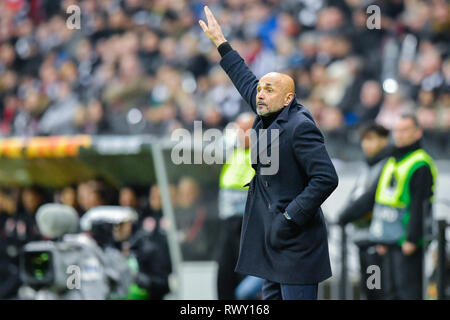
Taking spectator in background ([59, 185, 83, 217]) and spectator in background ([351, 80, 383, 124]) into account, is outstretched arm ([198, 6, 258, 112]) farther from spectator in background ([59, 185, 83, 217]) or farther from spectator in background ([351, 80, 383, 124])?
spectator in background ([59, 185, 83, 217])

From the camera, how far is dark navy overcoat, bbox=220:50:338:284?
4.81m

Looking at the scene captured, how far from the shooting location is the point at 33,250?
648 centimetres

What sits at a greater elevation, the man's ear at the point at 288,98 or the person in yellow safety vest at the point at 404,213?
the man's ear at the point at 288,98

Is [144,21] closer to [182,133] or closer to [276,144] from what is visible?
[182,133]

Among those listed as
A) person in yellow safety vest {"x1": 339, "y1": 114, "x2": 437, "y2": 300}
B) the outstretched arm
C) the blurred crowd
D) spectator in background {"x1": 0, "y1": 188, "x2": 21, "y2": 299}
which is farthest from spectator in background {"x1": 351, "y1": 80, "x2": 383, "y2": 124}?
the outstretched arm

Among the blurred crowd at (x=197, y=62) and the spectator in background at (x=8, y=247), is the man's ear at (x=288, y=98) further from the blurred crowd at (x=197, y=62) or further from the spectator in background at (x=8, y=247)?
the blurred crowd at (x=197, y=62)

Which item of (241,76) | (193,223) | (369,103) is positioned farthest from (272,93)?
(369,103)

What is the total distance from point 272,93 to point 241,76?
0.47 m

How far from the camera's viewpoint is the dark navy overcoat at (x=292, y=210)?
4.81 metres

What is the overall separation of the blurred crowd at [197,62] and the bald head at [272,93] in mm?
5319

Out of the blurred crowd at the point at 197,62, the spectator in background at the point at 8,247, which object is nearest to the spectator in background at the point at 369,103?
the blurred crowd at the point at 197,62
